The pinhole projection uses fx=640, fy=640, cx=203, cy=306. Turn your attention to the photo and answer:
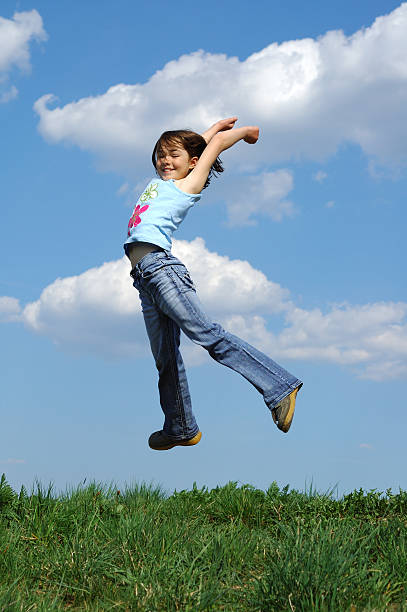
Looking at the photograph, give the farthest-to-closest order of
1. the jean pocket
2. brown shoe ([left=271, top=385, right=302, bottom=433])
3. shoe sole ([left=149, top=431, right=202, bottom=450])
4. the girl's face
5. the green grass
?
shoe sole ([left=149, top=431, right=202, bottom=450]) < the girl's face < the jean pocket < brown shoe ([left=271, top=385, right=302, bottom=433]) < the green grass

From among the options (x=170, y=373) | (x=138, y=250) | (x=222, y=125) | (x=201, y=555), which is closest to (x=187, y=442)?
(x=170, y=373)

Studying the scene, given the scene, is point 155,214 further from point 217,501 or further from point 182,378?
point 217,501

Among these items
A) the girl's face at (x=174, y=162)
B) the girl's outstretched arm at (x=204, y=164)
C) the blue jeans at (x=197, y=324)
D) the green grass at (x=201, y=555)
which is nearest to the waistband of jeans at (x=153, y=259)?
the blue jeans at (x=197, y=324)

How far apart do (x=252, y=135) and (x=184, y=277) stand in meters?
1.55

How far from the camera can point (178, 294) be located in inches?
201

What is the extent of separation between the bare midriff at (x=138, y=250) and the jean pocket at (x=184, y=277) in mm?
224

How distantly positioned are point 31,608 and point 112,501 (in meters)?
2.39

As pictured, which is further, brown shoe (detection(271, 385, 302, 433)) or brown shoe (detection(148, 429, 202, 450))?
brown shoe (detection(148, 429, 202, 450))

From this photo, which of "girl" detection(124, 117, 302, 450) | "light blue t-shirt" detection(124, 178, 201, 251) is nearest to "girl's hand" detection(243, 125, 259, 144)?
"girl" detection(124, 117, 302, 450)

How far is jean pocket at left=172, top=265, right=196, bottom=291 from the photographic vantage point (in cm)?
517

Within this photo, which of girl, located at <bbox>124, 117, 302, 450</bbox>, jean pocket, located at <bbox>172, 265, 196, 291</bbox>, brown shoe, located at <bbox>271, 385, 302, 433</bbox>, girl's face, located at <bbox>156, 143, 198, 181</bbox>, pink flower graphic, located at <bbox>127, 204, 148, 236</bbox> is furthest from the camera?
girl's face, located at <bbox>156, 143, 198, 181</bbox>

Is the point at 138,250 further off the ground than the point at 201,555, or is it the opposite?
the point at 138,250

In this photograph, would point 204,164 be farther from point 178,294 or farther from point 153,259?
point 178,294

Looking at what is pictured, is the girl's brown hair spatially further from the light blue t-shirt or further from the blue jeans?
the blue jeans
